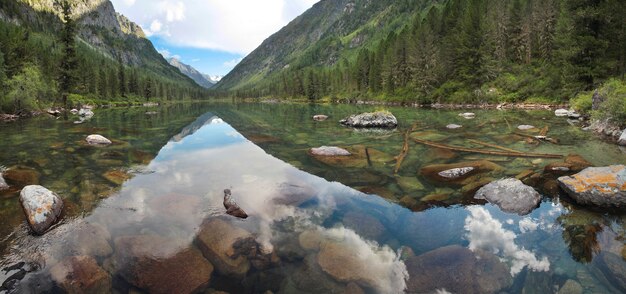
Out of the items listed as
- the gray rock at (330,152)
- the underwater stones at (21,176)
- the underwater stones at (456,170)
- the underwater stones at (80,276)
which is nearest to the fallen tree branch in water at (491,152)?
the underwater stones at (456,170)

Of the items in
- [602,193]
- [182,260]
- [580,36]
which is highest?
[580,36]

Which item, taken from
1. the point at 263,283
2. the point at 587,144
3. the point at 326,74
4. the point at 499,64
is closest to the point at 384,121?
the point at 587,144

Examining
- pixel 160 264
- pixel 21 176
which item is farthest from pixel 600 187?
pixel 21 176

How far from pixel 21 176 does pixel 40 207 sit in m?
6.82

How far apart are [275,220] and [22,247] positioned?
261 inches

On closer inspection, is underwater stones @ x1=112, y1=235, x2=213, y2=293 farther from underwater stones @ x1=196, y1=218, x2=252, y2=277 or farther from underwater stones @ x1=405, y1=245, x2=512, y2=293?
underwater stones @ x1=405, y1=245, x2=512, y2=293

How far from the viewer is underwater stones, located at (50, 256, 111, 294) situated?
6.57 metres

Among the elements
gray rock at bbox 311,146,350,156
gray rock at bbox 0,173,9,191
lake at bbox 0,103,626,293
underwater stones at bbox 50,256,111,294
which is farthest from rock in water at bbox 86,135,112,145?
underwater stones at bbox 50,256,111,294

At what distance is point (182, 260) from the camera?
25.5 feet

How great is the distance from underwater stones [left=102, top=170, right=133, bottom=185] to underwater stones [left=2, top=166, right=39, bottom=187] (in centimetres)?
262

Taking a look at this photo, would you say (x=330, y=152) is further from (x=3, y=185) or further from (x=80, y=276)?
(x=3, y=185)

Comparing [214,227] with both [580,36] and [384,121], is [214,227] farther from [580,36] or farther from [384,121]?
[580,36]

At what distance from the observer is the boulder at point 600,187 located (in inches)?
388

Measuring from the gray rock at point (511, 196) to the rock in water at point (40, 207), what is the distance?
1418 centimetres
